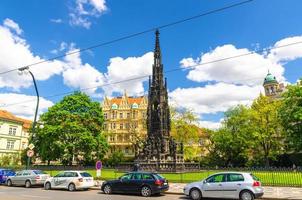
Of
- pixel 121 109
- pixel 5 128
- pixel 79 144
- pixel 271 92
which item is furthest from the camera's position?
pixel 271 92

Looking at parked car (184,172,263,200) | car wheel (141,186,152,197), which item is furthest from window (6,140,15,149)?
parked car (184,172,263,200)

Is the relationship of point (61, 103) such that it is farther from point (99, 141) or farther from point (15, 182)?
point (15, 182)

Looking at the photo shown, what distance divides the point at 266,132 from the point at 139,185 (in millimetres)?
36412

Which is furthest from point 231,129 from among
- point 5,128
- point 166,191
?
point 5,128

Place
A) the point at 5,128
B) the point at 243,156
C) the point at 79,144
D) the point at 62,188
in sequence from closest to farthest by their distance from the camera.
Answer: the point at 62,188, the point at 79,144, the point at 243,156, the point at 5,128

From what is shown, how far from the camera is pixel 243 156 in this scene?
5116cm

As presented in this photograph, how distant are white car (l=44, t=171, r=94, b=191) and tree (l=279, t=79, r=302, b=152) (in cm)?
3144

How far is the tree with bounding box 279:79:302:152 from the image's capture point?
4056 cm

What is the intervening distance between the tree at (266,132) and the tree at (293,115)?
3.92 m

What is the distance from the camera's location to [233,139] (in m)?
52.5

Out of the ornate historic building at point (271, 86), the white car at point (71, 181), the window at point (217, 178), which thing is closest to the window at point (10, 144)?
the white car at point (71, 181)

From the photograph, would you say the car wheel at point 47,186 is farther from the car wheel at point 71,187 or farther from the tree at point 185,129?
the tree at point 185,129

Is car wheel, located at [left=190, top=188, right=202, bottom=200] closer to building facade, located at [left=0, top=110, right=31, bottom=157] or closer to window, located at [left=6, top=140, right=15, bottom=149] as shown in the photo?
building facade, located at [left=0, top=110, right=31, bottom=157]

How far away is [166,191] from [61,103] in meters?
36.8
